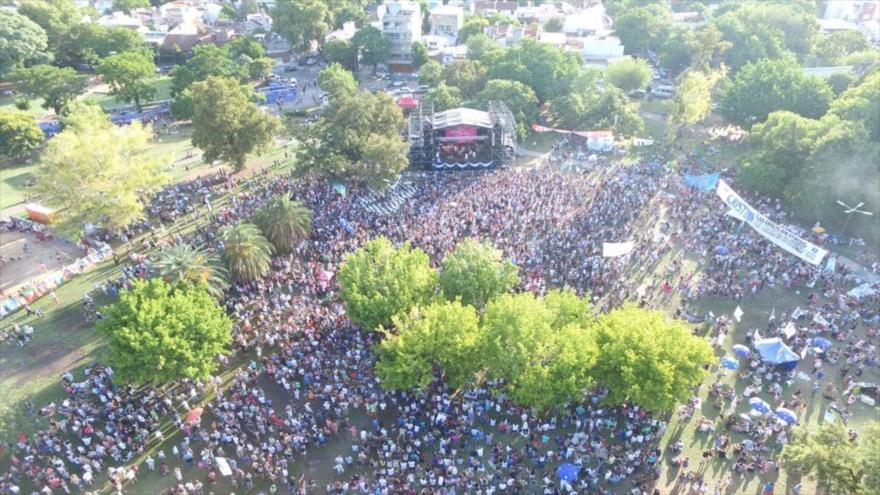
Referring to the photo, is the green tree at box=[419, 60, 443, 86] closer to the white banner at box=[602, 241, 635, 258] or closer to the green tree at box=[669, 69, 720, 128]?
the green tree at box=[669, 69, 720, 128]

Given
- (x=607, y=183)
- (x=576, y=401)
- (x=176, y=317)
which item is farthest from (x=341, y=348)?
(x=607, y=183)

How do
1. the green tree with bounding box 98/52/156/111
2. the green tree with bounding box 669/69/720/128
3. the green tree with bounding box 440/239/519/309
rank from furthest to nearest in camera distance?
the green tree with bounding box 98/52/156/111
the green tree with bounding box 669/69/720/128
the green tree with bounding box 440/239/519/309

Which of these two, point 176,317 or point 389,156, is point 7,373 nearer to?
point 176,317

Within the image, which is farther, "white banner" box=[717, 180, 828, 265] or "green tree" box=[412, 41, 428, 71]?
"green tree" box=[412, 41, 428, 71]

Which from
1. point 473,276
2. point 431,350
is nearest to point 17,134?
point 473,276

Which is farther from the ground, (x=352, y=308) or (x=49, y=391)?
(x=352, y=308)

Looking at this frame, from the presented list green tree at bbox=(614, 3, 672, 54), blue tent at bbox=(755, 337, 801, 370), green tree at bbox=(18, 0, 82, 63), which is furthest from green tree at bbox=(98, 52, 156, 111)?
green tree at bbox=(614, 3, 672, 54)
